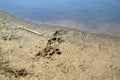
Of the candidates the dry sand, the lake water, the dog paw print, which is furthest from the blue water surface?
the dog paw print

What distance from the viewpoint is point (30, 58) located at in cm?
438

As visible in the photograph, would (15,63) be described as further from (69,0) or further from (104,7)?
(69,0)

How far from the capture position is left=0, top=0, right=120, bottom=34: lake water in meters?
9.19

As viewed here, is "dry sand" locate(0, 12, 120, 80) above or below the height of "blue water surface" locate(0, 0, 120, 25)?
below

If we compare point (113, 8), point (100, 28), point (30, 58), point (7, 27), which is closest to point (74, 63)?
point (30, 58)

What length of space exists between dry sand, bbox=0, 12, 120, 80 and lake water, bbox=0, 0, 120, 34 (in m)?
3.43

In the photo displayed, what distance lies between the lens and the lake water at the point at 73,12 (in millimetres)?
9191

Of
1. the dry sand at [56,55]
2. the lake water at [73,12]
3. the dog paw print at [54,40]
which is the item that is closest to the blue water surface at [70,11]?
the lake water at [73,12]

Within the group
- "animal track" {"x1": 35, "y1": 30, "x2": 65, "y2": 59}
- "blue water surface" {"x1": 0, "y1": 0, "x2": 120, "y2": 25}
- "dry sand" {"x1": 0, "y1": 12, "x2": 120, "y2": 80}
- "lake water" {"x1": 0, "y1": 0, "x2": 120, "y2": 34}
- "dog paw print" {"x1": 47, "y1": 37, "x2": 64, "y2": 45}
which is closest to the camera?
"dry sand" {"x1": 0, "y1": 12, "x2": 120, "y2": 80}

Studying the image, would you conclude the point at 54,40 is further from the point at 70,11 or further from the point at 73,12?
the point at 70,11

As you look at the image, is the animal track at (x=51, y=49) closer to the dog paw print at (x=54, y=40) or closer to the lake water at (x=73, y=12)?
the dog paw print at (x=54, y=40)

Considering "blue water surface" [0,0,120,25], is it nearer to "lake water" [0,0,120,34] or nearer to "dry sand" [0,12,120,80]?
"lake water" [0,0,120,34]

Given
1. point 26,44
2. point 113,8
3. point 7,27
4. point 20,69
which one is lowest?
point 20,69

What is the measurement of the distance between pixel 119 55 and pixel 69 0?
30.2ft
